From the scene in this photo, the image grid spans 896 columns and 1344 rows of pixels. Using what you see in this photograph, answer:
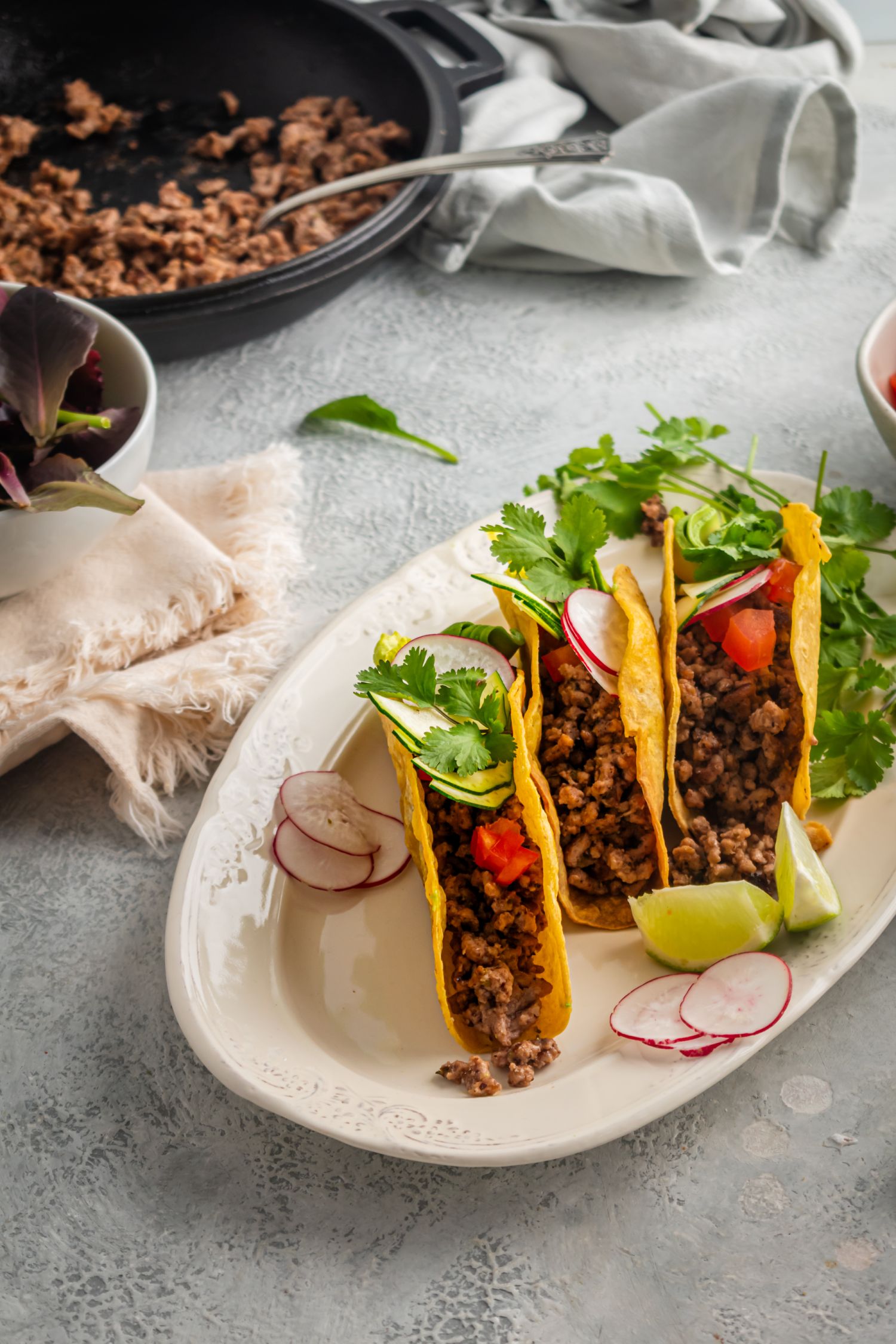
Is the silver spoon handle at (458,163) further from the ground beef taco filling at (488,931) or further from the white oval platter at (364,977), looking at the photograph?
the ground beef taco filling at (488,931)

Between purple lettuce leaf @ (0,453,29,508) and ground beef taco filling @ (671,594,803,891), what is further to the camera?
purple lettuce leaf @ (0,453,29,508)

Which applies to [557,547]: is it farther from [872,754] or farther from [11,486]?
[11,486]

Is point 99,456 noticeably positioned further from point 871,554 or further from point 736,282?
point 736,282

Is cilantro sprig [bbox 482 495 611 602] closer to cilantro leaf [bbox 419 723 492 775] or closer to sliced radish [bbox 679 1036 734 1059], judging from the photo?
cilantro leaf [bbox 419 723 492 775]

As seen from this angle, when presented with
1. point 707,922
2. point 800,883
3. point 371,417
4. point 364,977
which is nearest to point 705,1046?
point 707,922

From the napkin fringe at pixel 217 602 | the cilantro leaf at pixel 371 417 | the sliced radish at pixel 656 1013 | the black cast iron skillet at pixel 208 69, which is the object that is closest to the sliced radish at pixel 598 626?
the sliced radish at pixel 656 1013

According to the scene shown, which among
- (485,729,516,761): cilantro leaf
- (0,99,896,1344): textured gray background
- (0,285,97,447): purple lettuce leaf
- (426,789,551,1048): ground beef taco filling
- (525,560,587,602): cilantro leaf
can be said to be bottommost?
(0,99,896,1344): textured gray background

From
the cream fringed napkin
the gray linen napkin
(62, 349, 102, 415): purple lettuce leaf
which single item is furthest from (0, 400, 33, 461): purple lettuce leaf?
the gray linen napkin
